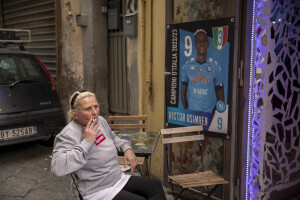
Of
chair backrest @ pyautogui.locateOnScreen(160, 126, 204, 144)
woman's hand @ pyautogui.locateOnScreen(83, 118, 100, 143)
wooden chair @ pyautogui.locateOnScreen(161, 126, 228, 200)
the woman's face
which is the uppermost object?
the woman's face

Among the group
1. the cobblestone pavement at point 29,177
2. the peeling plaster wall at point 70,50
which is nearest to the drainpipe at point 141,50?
the cobblestone pavement at point 29,177

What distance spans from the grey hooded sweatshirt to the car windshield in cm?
320

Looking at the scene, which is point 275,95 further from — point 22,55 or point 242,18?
point 22,55

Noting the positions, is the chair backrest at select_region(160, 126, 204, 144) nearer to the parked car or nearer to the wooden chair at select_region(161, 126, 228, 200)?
the wooden chair at select_region(161, 126, 228, 200)

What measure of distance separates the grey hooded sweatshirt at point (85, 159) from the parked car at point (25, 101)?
117 inches

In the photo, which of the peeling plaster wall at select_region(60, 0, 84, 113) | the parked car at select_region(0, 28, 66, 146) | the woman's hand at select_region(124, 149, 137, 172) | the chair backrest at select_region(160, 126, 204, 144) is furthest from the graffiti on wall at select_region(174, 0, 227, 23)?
the peeling plaster wall at select_region(60, 0, 84, 113)

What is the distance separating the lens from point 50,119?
575 centimetres

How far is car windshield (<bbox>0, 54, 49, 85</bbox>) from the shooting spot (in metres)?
5.45

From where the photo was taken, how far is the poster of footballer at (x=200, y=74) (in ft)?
12.2

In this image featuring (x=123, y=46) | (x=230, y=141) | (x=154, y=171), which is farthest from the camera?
(x=123, y=46)

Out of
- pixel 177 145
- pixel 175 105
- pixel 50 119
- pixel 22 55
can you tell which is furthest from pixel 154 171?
pixel 22 55

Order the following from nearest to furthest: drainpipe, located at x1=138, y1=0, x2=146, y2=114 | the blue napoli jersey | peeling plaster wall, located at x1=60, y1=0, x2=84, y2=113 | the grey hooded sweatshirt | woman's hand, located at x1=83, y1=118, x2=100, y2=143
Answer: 1. the grey hooded sweatshirt
2. woman's hand, located at x1=83, y1=118, x2=100, y2=143
3. the blue napoli jersey
4. drainpipe, located at x1=138, y1=0, x2=146, y2=114
5. peeling plaster wall, located at x1=60, y1=0, x2=84, y2=113

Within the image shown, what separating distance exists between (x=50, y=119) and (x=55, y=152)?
3.31 meters

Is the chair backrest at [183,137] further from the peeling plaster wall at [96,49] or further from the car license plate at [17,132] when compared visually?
the peeling plaster wall at [96,49]
